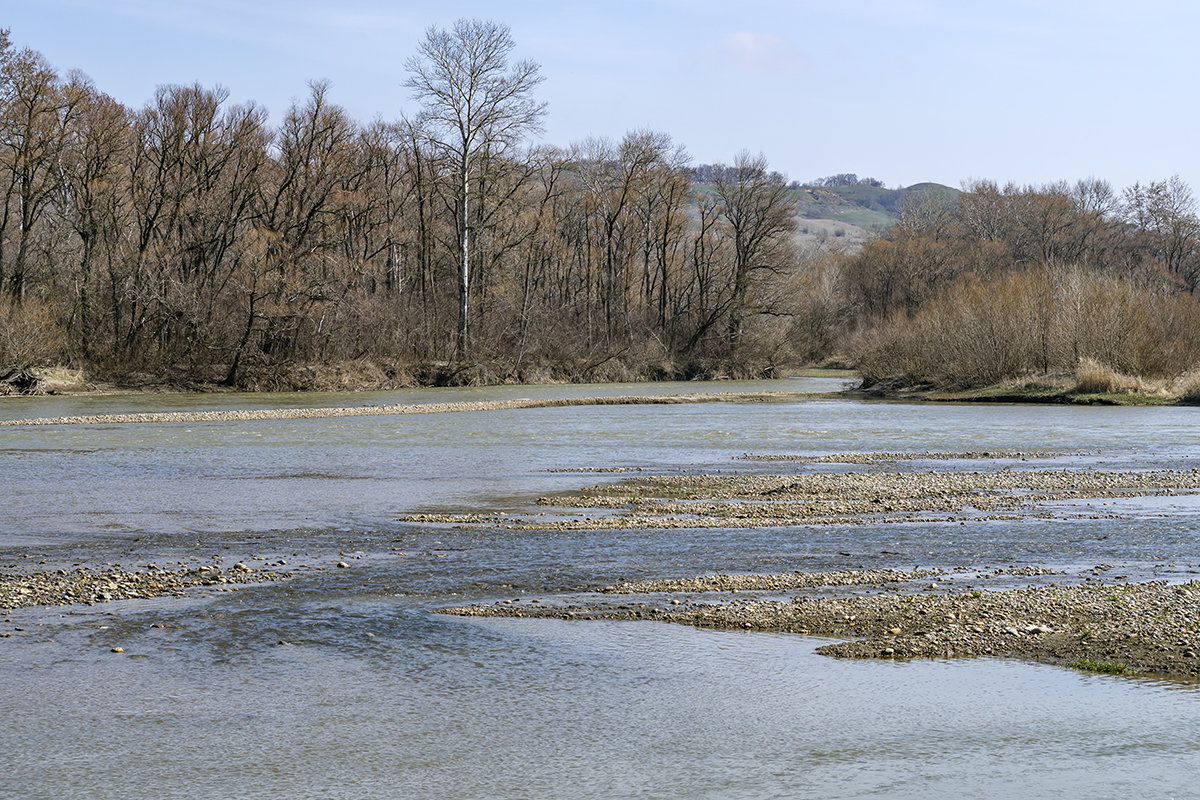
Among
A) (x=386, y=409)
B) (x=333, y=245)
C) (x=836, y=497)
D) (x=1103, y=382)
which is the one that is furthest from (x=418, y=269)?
(x=836, y=497)

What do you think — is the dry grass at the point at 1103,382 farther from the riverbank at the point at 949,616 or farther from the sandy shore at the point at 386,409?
the riverbank at the point at 949,616

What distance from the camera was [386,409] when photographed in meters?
46.2

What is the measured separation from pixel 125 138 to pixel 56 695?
58.9 metres

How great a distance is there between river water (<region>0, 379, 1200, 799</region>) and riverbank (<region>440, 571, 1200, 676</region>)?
1.25ft

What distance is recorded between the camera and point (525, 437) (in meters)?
34.3

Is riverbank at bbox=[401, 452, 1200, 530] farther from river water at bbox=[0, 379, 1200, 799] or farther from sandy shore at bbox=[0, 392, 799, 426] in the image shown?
sandy shore at bbox=[0, 392, 799, 426]

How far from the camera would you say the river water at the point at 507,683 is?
682 cm

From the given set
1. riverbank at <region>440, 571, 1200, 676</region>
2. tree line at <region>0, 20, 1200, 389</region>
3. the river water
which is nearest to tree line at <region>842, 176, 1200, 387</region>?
tree line at <region>0, 20, 1200, 389</region>

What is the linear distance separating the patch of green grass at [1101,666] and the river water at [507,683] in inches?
9.5

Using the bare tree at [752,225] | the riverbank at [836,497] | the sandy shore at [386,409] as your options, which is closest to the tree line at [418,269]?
the bare tree at [752,225]

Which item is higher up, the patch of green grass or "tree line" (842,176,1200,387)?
"tree line" (842,176,1200,387)

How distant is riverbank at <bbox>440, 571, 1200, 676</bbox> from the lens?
9539 millimetres

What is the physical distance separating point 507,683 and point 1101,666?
4.82m

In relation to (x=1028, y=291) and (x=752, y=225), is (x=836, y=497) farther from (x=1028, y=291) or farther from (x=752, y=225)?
(x=752, y=225)
